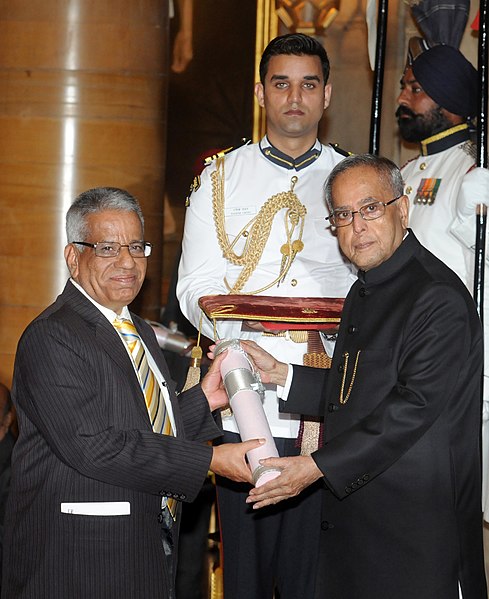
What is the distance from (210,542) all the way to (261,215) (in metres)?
2.43

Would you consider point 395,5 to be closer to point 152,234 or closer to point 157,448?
point 152,234

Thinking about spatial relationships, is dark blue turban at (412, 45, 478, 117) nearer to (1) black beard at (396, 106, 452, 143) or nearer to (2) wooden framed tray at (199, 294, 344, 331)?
(1) black beard at (396, 106, 452, 143)

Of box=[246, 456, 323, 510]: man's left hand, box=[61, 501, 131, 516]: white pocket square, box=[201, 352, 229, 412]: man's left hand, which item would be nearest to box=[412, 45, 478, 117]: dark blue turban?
box=[201, 352, 229, 412]: man's left hand

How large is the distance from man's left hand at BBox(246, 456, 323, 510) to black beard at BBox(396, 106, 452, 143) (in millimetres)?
2053

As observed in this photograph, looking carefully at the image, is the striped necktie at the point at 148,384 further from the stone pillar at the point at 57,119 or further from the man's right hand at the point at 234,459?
the stone pillar at the point at 57,119

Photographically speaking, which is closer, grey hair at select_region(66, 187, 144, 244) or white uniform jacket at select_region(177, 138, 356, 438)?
grey hair at select_region(66, 187, 144, 244)

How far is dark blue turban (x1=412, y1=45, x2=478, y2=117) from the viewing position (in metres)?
4.50

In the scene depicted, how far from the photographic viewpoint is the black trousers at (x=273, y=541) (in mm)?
3590

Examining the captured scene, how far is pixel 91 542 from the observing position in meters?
2.77

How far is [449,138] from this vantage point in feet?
15.0

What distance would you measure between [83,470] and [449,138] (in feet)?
8.20

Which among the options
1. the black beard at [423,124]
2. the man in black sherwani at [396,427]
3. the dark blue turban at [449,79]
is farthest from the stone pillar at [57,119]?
the man in black sherwani at [396,427]

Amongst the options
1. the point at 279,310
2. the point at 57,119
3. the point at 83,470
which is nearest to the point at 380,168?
the point at 279,310

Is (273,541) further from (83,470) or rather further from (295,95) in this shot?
(295,95)
